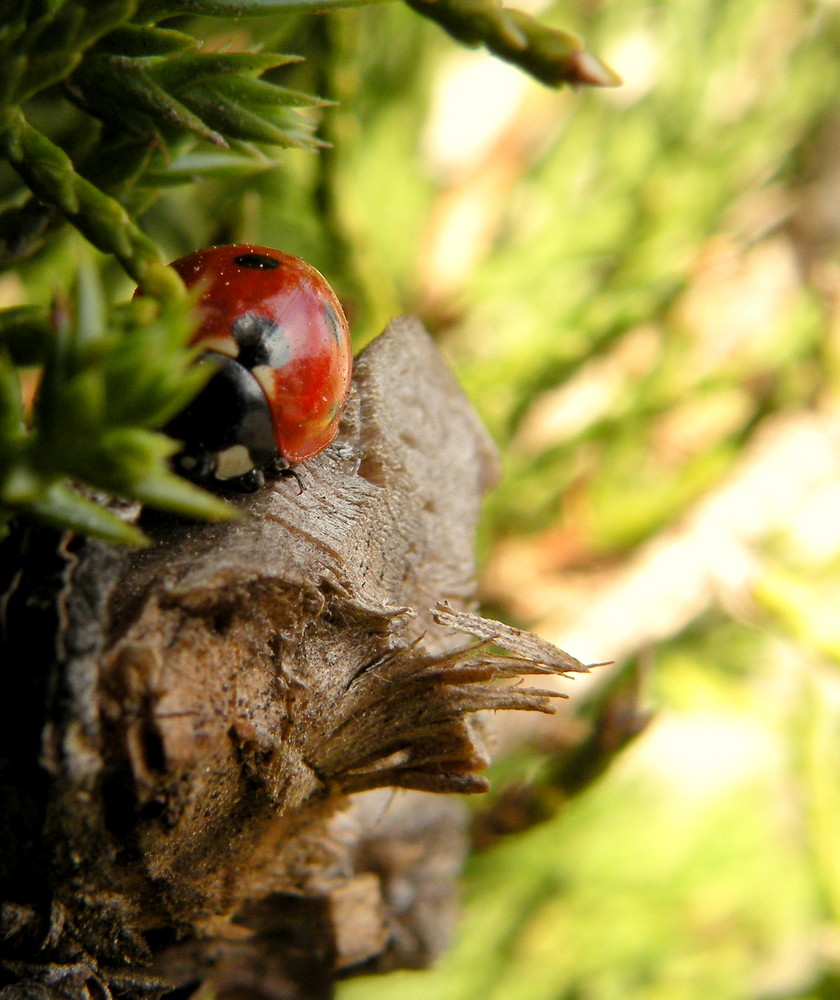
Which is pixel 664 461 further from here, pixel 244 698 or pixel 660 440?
pixel 244 698

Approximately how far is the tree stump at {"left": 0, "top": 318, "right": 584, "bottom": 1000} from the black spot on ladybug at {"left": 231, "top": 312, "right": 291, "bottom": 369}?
0.30 ft

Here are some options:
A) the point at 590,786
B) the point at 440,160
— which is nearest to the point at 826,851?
the point at 590,786

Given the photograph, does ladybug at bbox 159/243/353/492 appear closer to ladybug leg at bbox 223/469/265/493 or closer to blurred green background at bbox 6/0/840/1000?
ladybug leg at bbox 223/469/265/493

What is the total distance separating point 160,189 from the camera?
976 millimetres

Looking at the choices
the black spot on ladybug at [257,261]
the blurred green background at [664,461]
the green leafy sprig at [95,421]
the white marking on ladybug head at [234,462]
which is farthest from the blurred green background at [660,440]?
the green leafy sprig at [95,421]

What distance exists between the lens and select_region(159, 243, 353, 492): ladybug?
799 millimetres

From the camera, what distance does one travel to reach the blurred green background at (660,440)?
69.0 inches

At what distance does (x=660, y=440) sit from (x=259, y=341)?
1573 millimetres

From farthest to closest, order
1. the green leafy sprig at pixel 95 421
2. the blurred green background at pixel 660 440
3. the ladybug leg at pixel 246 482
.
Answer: the blurred green background at pixel 660 440, the ladybug leg at pixel 246 482, the green leafy sprig at pixel 95 421

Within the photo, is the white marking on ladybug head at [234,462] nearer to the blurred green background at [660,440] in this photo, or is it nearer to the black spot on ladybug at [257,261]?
the black spot on ladybug at [257,261]

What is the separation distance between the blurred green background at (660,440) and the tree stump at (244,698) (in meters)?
0.75

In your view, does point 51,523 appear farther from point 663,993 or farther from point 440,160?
point 440,160

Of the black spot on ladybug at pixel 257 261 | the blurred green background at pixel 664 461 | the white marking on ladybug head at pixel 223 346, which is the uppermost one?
the black spot on ladybug at pixel 257 261

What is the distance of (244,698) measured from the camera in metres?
0.64
